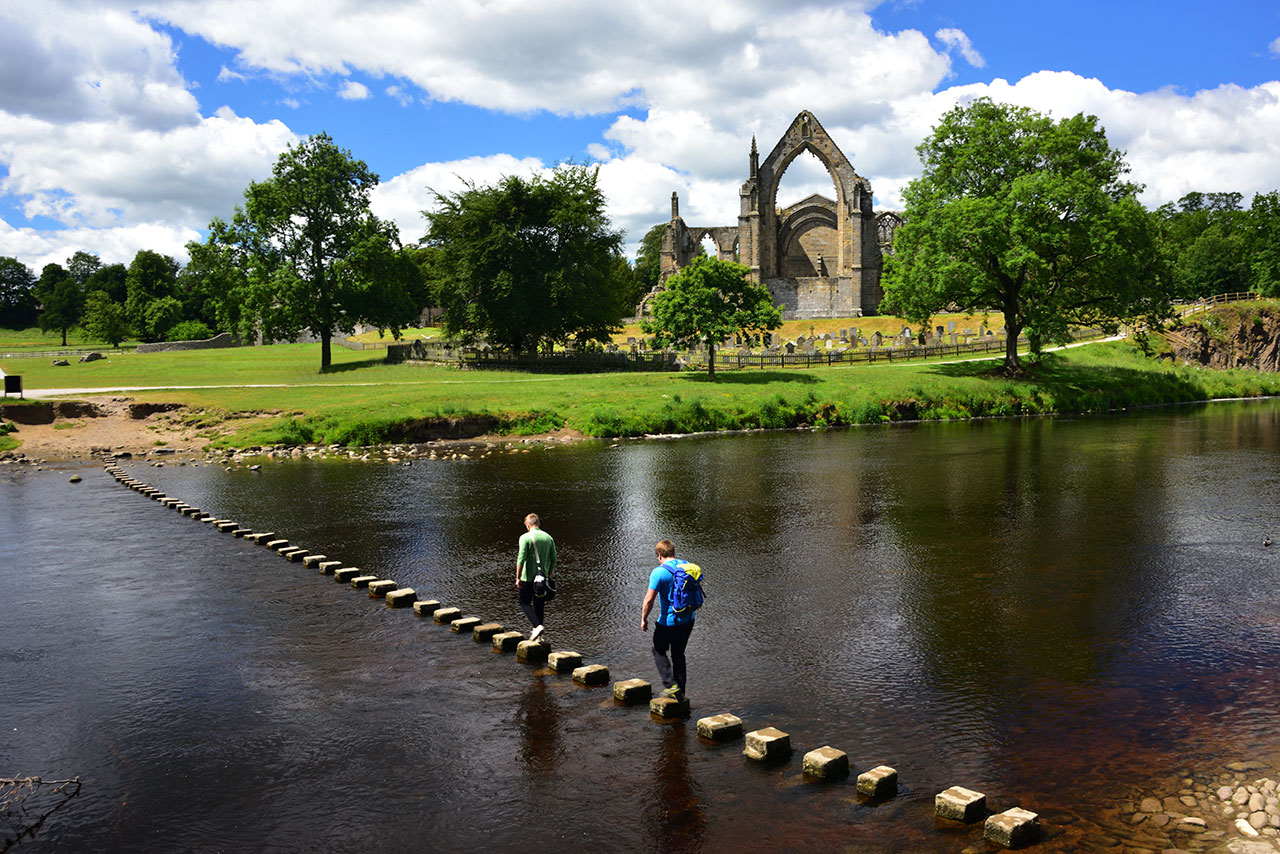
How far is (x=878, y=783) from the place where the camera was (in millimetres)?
8703

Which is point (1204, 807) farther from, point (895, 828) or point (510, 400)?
point (510, 400)

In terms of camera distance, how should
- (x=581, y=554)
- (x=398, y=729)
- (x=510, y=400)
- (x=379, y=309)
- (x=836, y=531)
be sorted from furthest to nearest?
(x=379, y=309)
(x=510, y=400)
(x=836, y=531)
(x=581, y=554)
(x=398, y=729)

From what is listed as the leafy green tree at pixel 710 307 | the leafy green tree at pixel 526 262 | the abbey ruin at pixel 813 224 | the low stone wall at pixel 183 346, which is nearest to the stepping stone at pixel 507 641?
the leafy green tree at pixel 710 307

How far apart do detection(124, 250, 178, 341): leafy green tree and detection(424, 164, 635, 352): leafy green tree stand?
64.6m

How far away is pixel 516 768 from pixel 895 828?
148 inches

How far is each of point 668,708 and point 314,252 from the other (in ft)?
203

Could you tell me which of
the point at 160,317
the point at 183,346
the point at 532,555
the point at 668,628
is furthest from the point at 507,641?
the point at 160,317

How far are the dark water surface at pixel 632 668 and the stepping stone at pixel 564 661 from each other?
15cm

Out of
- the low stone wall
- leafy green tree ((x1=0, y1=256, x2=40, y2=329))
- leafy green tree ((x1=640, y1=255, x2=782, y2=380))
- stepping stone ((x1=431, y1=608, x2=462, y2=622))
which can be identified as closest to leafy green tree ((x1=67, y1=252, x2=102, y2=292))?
leafy green tree ((x1=0, y1=256, x2=40, y2=329))

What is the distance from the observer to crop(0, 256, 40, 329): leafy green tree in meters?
159

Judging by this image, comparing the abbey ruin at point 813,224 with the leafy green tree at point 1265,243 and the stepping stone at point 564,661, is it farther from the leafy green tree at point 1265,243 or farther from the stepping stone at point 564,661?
the stepping stone at point 564,661

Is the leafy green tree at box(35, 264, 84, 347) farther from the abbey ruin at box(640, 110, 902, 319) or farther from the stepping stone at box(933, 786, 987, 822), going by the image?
the stepping stone at box(933, 786, 987, 822)

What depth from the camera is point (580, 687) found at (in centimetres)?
1196

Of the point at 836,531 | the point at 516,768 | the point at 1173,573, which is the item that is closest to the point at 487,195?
the point at 836,531
